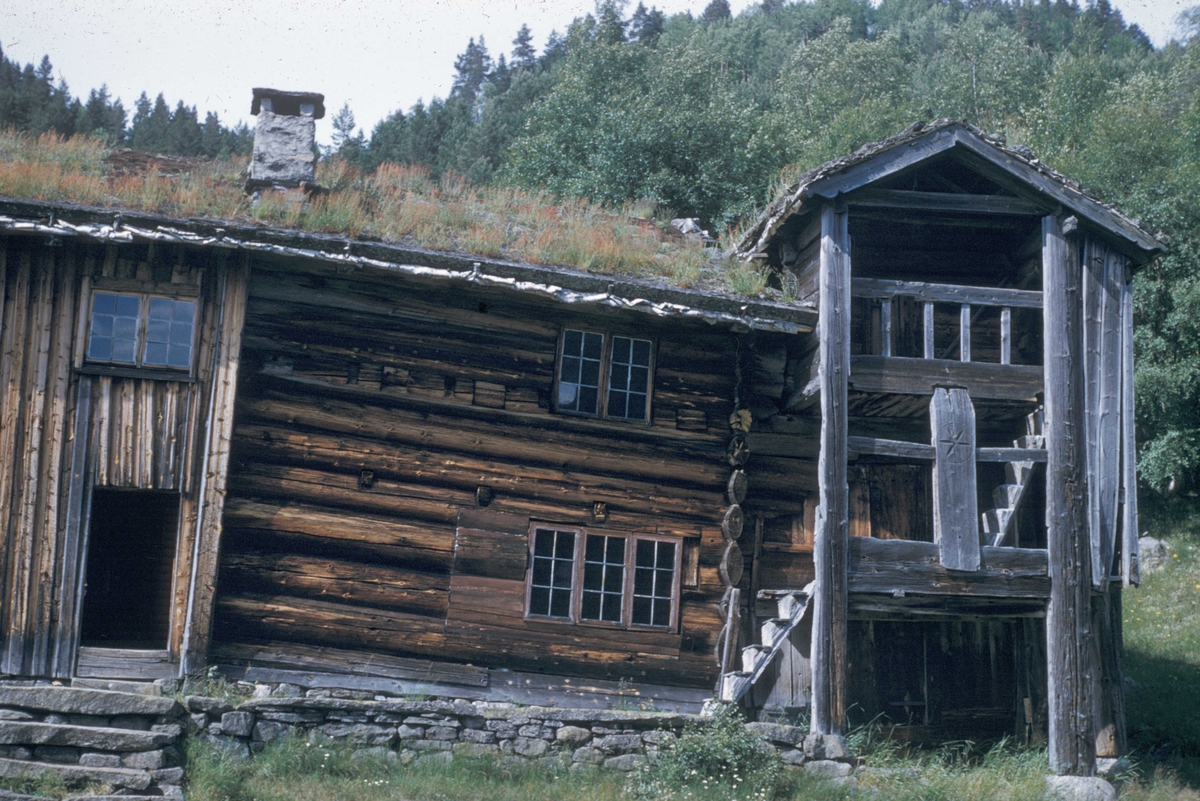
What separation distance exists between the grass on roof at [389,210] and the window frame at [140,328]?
35.1 inches

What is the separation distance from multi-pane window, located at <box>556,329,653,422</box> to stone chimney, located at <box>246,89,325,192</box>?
4275mm

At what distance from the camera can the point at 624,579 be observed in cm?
1310

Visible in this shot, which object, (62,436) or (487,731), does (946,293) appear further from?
(62,436)

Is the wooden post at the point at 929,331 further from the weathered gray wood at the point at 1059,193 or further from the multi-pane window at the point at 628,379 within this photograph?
the multi-pane window at the point at 628,379

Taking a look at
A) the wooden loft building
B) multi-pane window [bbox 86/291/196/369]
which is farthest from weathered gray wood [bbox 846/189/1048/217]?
multi-pane window [bbox 86/291/196/369]

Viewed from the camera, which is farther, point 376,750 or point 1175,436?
point 1175,436

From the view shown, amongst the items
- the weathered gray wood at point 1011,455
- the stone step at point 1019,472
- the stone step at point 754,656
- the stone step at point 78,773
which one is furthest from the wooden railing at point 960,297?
the stone step at point 78,773

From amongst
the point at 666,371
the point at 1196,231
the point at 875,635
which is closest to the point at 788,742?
the point at 875,635

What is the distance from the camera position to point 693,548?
528 inches

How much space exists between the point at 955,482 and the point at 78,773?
965 centimetres

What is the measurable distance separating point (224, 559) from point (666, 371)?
5.81 metres

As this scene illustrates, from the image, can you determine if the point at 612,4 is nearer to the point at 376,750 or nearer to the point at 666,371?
the point at 666,371

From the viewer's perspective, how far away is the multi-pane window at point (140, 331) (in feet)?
39.2

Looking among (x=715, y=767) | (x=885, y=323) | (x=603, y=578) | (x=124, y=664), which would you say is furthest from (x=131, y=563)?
(x=885, y=323)
